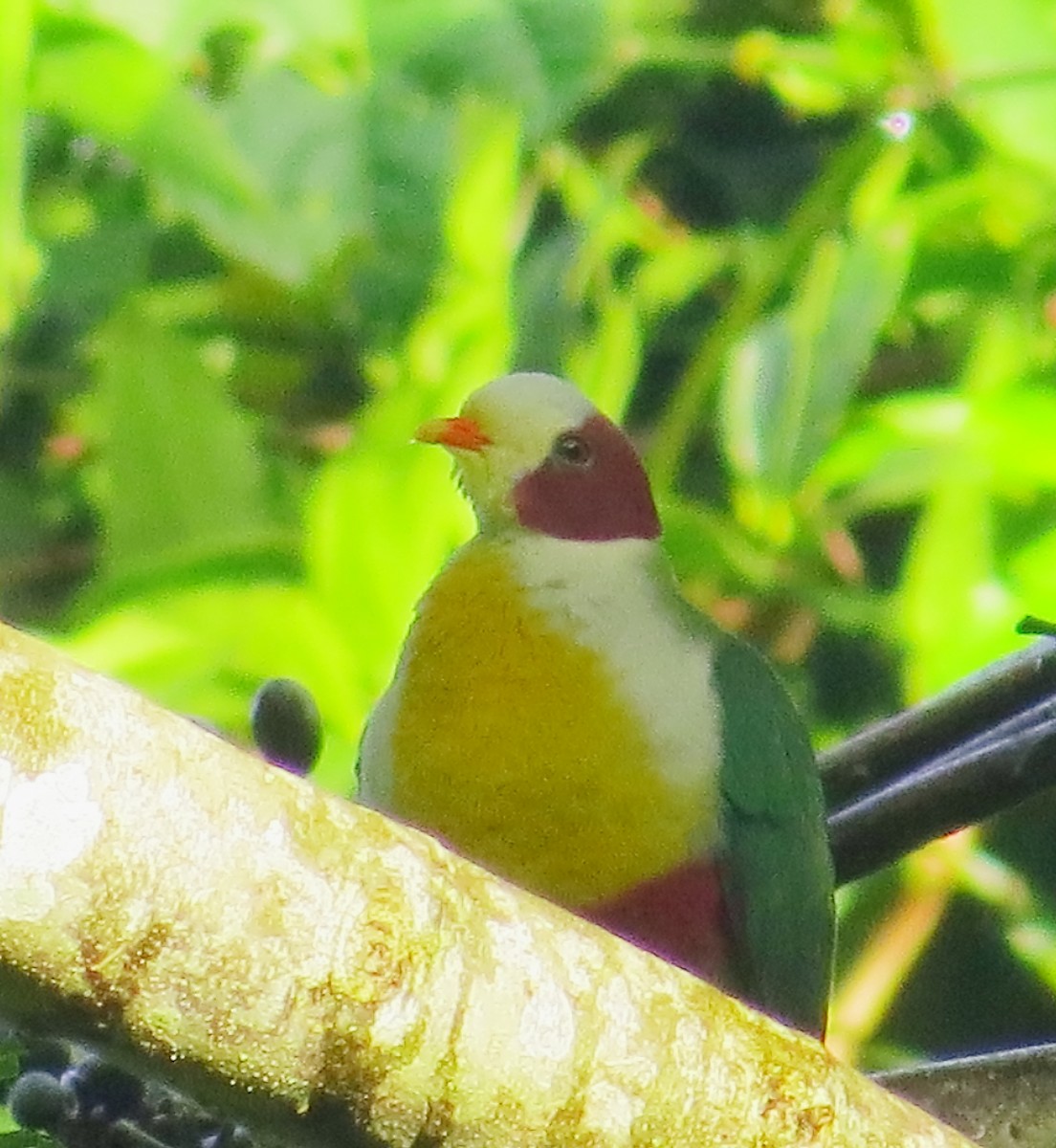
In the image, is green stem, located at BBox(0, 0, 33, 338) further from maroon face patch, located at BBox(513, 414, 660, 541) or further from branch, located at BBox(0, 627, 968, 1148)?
branch, located at BBox(0, 627, 968, 1148)

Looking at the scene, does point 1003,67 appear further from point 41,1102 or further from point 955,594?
point 41,1102

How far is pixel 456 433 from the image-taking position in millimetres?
1037

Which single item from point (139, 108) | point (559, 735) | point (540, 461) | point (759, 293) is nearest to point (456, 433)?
point (540, 461)

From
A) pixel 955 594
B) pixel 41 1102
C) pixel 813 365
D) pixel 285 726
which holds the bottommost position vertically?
pixel 41 1102

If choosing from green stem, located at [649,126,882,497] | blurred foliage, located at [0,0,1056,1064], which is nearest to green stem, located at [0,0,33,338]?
blurred foliage, located at [0,0,1056,1064]

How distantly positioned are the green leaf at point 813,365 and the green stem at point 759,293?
0.08 meters

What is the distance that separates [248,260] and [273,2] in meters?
0.33

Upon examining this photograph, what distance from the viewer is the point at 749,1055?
0.65 m

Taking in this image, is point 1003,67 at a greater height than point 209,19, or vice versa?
point 1003,67

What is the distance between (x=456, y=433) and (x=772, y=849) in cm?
25

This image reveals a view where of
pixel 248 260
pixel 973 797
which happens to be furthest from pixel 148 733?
pixel 248 260

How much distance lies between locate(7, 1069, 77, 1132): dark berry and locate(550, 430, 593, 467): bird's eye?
1.40 ft

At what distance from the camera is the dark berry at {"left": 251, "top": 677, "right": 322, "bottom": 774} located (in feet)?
2.68

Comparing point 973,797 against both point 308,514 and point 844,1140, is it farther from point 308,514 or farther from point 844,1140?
point 308,514
